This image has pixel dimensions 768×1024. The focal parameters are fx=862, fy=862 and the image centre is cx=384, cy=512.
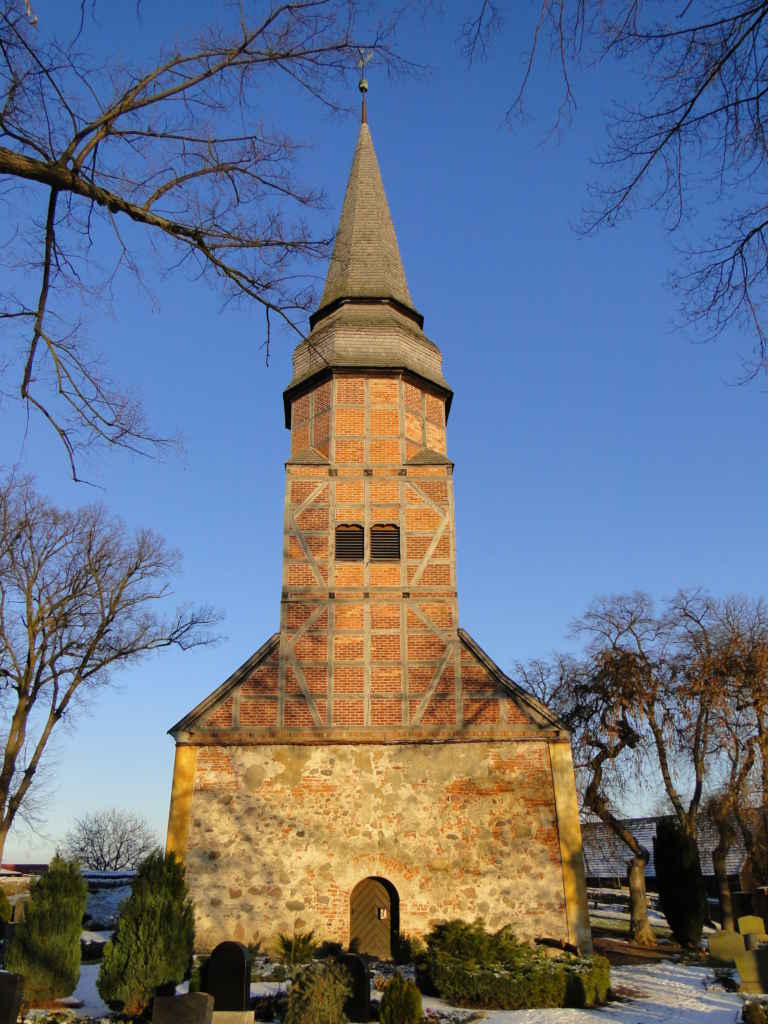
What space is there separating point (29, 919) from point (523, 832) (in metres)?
8.07

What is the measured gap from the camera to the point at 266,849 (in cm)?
1505

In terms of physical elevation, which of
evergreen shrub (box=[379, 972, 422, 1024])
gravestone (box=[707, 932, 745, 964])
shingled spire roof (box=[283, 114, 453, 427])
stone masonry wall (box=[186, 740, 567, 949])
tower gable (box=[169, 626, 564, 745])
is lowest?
evergreen shrub (box=[379, 972, 422, 1024])

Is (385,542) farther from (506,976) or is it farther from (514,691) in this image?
(506,976)

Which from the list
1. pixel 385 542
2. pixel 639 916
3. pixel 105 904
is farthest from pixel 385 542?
pixel 105 904

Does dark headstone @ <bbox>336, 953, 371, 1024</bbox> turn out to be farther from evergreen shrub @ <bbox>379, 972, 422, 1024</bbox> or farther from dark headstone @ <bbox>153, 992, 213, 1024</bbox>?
dark headstone @ <bbox>153, 992, 213, 1024</bbox>

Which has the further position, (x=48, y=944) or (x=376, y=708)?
(x=376, y=708)

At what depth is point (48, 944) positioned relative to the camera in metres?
12.4

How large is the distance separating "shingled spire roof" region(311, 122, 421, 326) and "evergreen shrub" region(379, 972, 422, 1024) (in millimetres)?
15155

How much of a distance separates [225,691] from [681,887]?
1459cm

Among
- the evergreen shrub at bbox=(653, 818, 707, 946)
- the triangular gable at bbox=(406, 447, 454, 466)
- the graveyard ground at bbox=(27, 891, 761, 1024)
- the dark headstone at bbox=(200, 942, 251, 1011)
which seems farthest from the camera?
the evergreen shrub at bbox=(653, 818, 707, 946)

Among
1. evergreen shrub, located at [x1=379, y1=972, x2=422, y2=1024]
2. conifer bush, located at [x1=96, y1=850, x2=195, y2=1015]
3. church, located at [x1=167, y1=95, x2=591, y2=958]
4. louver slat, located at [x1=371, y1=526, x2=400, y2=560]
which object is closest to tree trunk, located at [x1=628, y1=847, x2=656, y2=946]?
church, located at [x1=167, y1=95, x2=591, y2=958]

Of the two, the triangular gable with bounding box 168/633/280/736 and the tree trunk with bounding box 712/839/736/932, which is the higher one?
the triangular gable with bounding box 168/633/280/736

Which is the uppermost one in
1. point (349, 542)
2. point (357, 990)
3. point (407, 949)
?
point (349, 542)

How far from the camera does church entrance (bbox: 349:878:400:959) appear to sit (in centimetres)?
1497
